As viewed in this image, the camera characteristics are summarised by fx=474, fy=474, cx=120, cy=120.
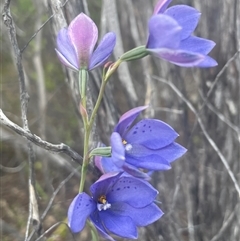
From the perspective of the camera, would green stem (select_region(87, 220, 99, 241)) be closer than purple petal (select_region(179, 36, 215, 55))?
No

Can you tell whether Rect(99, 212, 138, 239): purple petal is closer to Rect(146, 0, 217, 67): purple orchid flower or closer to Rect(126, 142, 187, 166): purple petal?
Rect(126, 142, 187, 166): purple petal

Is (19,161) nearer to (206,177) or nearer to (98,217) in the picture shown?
(206,177)

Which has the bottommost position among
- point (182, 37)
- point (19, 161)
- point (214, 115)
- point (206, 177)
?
point (19, 161)

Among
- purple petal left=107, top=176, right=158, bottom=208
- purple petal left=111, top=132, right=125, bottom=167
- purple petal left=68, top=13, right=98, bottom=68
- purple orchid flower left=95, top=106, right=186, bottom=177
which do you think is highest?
purple petal left=68, top=13, right=98, bottom=68

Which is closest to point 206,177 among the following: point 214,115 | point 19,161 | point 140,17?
point 214,115

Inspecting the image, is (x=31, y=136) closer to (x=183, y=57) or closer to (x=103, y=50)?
(x=103, y=50)

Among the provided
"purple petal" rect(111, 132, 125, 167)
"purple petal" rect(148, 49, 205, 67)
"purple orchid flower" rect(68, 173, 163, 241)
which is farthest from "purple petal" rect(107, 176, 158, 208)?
"purple petal" rect(148, 49, 205, 67)

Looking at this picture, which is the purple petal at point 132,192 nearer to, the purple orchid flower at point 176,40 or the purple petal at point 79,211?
the purple petal at point 79,211
